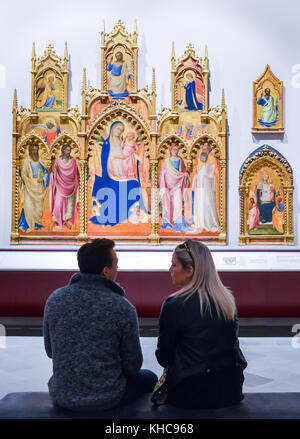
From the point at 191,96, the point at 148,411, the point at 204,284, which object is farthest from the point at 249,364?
the point at 191,96

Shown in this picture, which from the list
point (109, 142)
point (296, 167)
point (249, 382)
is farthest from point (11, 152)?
point (249, 382)

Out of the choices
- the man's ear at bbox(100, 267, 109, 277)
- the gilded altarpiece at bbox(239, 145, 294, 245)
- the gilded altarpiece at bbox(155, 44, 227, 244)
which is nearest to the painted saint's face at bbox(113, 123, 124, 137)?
the gilded altarpiece at bbox(155, 44, 227, 244)

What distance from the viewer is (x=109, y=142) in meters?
8.87

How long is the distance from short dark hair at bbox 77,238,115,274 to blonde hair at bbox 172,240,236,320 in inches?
16.8

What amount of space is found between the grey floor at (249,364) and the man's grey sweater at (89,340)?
2.27 meters

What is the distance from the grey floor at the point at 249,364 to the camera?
4562mm

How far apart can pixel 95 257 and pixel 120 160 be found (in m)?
6.51

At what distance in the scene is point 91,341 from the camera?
92.0 inches

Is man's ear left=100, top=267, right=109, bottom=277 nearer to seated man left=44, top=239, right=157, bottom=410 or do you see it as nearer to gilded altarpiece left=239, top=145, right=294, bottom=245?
seated man left=44, top=239, right=157, bottom=410

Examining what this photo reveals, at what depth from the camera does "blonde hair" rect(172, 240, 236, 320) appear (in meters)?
2.46

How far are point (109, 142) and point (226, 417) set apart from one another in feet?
23.2

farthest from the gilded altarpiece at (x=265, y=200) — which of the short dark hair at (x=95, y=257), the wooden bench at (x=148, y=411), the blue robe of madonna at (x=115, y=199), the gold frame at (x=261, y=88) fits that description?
the short dark hair at (x=95, y=257)

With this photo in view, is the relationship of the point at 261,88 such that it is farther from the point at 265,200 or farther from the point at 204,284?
the point at 204,284

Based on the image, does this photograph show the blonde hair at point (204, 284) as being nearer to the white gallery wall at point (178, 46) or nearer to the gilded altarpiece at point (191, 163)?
the gilded altarpiece at point (191, 163)
